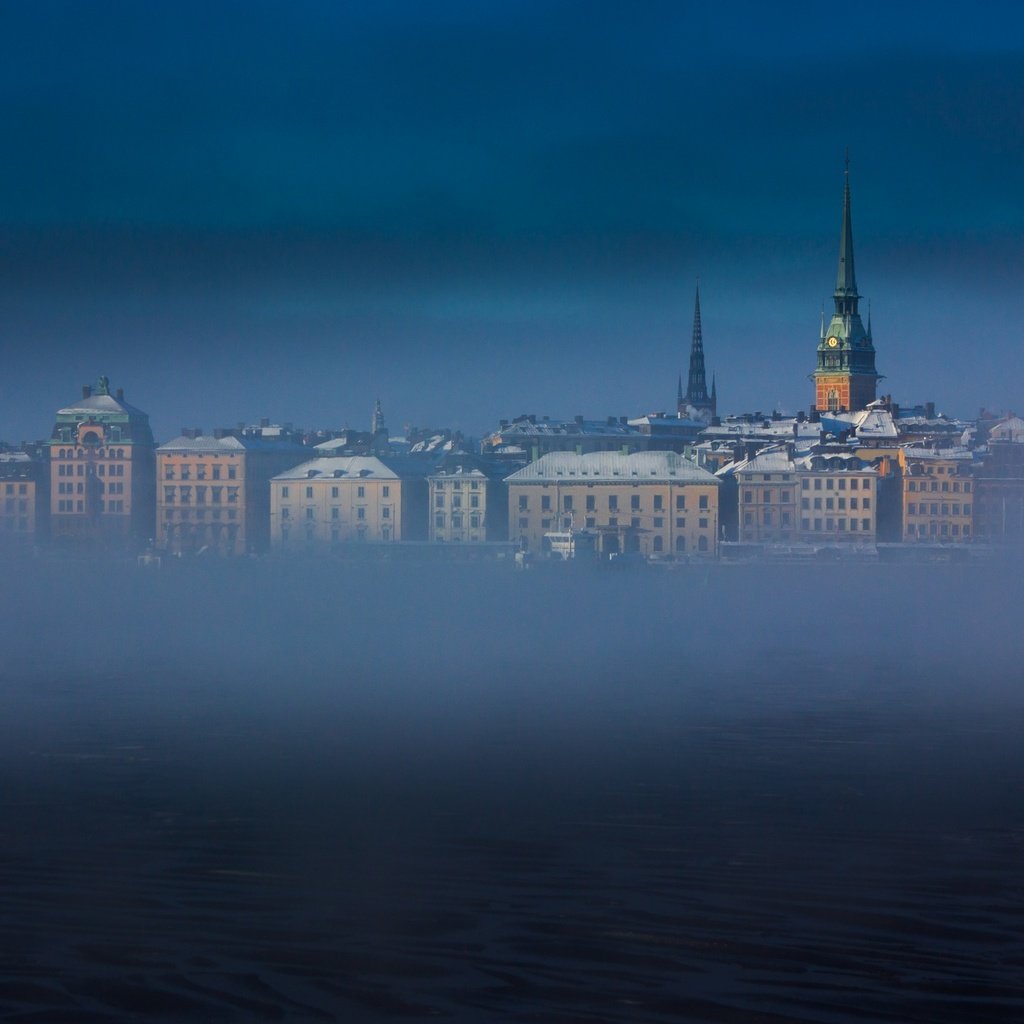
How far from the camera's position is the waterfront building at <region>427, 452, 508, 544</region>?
321ft

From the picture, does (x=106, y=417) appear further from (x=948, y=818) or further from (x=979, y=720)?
(x=948, y=818)

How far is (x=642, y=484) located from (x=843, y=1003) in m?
86.7

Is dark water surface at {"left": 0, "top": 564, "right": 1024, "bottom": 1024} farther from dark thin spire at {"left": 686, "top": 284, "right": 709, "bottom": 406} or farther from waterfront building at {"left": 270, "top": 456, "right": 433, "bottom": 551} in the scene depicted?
dark thin spire at {"left": 686, "top": 284, "right": 709, "bottom": 406}

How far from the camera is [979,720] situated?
21.6m

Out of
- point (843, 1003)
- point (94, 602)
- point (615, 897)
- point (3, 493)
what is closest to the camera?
point (843, 1003)

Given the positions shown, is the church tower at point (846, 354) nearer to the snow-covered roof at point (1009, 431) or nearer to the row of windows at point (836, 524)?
the snow-covered roof at point (1009, 431)

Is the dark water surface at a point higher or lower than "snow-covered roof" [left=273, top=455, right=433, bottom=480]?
lower

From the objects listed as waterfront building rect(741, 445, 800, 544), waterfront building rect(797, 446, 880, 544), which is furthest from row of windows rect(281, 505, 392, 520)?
waterfront building rect(797, 446, 880, 544)

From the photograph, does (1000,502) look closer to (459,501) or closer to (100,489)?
(459,501)

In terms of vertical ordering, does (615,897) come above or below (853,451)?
below

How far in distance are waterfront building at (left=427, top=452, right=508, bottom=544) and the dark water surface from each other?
6651 centimetres

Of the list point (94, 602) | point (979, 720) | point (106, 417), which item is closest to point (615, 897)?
point (979, 720)

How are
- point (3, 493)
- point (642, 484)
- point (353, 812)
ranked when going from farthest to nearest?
1. point (3, 493)
2. point (642, 484)
3. point (353, 812)

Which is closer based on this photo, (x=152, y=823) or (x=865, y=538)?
(x=152, y=823)
